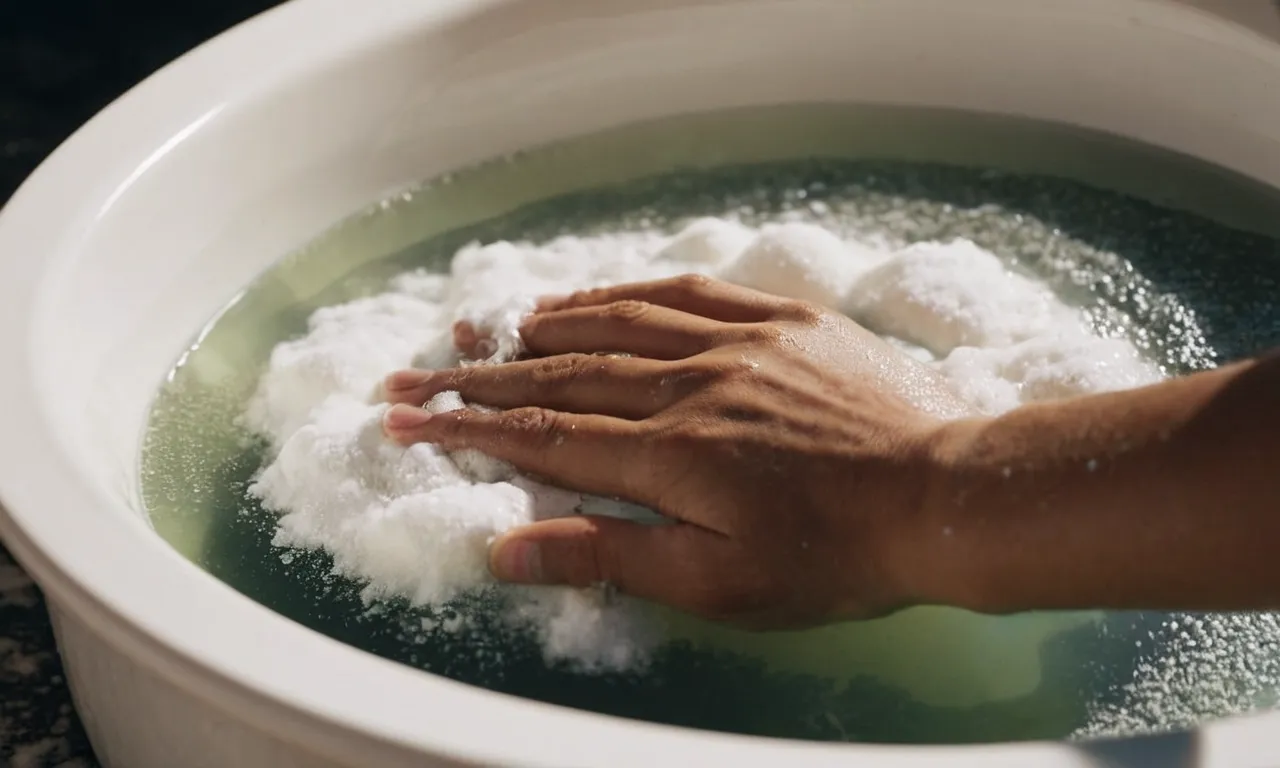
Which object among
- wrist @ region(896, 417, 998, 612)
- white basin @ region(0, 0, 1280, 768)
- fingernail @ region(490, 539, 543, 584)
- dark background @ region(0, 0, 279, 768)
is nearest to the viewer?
white basin @ region(0, 0, 1280, 768)

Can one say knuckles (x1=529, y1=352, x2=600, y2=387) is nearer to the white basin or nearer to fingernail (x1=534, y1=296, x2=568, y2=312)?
fingernail (x1=534, y1=296, x2=568, y2=312)

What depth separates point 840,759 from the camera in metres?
0.60

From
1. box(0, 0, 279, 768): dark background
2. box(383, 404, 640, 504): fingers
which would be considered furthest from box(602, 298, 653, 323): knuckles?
box(0, 0, 279, 768): dark background

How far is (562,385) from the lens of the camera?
96 cm

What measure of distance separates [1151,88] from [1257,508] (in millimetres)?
832

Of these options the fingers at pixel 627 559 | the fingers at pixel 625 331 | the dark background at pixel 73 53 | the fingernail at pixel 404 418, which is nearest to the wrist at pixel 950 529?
the fingers at pixel 627 559

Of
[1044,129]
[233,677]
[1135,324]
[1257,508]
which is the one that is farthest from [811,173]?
[233,677]

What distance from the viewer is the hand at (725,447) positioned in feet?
2.61

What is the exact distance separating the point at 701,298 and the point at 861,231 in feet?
1.00

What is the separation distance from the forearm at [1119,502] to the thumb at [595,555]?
0.16 m

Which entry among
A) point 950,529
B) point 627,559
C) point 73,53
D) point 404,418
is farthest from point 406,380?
point 73,53

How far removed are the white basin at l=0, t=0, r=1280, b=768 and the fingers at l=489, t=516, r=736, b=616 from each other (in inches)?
7.7

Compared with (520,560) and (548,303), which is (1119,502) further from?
(548,303)

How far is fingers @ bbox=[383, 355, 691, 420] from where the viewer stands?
91 centimetres
